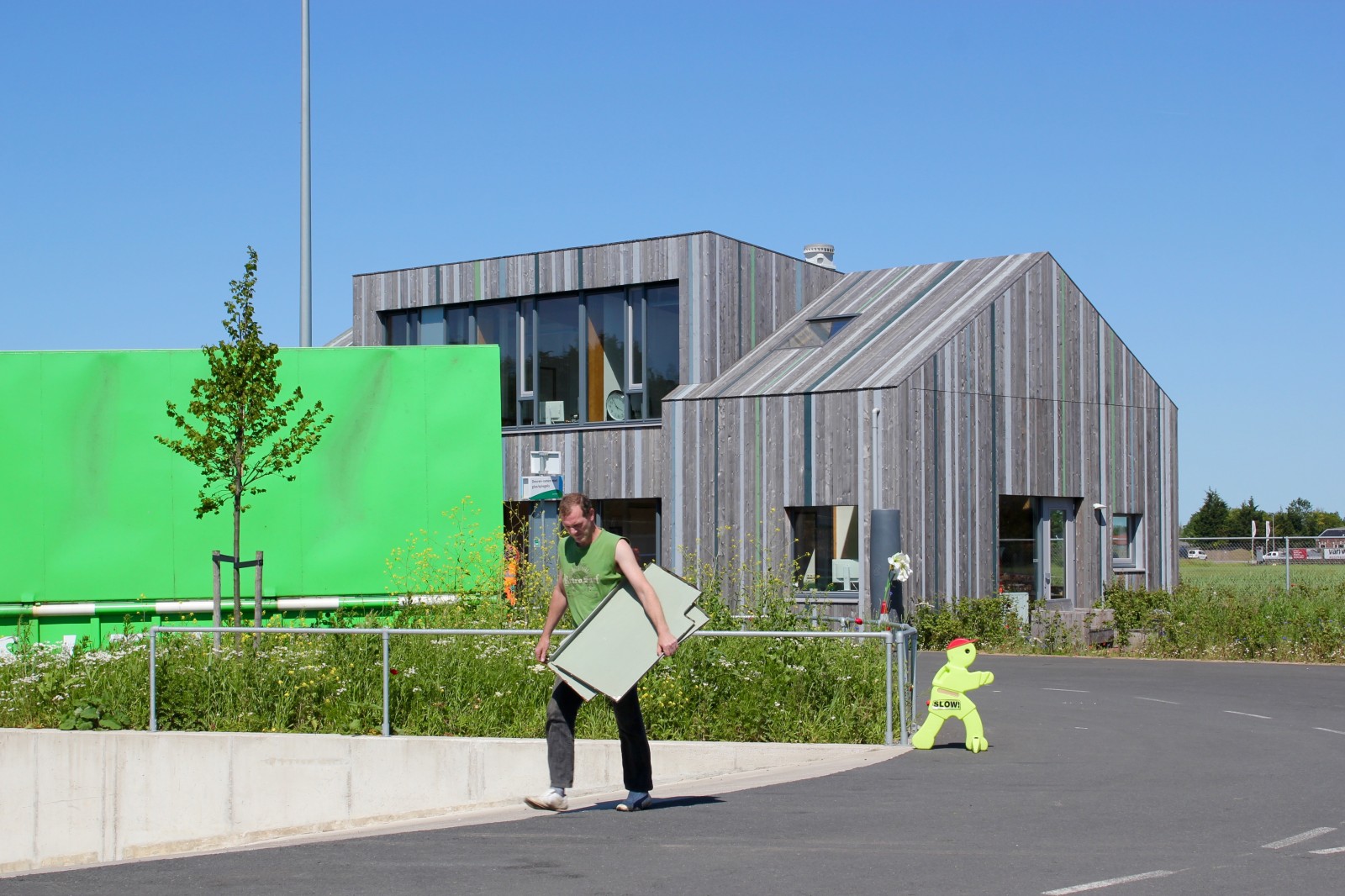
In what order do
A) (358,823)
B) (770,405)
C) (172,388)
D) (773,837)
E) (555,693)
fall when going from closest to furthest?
1. (773,837)
2. (555,693)
3. (358,823)
4. (172,388)
5. (770,405)

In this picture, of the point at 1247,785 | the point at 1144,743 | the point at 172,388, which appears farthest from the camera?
the point at 172,388

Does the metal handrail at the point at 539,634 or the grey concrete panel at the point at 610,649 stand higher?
the grey concrete panel at the point at 610,649

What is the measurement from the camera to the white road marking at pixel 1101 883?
6.38m

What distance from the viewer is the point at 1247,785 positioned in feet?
30.5

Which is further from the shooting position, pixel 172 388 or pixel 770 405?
pixel 770 405

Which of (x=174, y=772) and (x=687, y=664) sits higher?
(x=687, y=664)

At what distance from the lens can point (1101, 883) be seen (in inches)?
256

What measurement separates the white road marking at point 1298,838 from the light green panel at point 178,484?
414 inches

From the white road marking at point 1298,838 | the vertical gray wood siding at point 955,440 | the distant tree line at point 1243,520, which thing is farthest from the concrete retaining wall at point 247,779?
the distant tree line at point 1243,520

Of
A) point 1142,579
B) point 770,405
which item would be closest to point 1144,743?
point 770,405

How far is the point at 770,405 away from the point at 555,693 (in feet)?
50.1

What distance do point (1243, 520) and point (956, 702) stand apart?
301 ft

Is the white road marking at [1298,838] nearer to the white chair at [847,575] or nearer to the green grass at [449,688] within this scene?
the green grass at [449,688]

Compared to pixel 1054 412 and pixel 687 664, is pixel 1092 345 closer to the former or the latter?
pixel 1054 412
